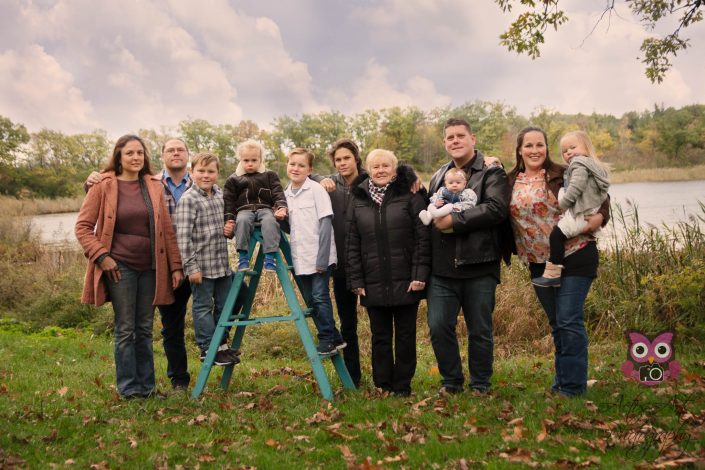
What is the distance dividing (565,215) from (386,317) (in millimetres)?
1916

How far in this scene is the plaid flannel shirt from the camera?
5945 millimetres

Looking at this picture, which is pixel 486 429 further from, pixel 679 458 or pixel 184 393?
pixel 184 393

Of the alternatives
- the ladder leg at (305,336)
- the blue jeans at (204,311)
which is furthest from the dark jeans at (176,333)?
the ladder leg at (305,336)

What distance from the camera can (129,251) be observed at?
A: 19.9 ft

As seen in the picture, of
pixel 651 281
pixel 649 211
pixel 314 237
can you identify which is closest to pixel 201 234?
pixel 314 237

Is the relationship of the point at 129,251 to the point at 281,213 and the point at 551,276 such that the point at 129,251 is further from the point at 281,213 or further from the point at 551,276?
the point at 551,276

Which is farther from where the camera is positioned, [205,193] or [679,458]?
[205,193]

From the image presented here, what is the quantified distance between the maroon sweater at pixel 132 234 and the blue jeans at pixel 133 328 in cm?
9

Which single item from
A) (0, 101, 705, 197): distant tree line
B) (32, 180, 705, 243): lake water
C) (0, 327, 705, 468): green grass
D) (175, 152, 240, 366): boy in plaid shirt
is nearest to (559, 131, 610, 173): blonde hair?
(0, 327, 705, 468): green grass

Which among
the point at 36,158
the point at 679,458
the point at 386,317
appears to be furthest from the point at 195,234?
the point at 36,158

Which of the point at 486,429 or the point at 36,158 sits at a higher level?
the point at 36,158

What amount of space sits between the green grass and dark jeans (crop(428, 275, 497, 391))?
14.2 inches

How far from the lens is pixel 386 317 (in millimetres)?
5965

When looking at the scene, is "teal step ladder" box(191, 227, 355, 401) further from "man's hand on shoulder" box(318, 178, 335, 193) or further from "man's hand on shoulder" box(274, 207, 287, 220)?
"man's hand on shoulder" box(318, 178, 335, 193)
